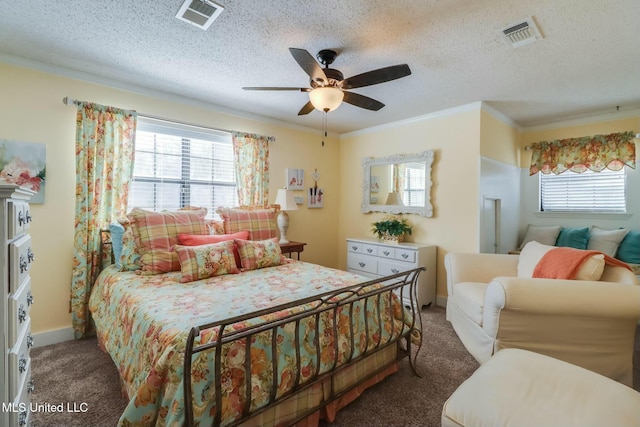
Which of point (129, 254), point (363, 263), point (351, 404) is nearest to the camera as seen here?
point (351, 404)

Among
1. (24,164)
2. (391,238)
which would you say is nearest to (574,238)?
(391,238)

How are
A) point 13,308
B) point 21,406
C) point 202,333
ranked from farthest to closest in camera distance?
point 202,333 → point 21,406 → point 13,308

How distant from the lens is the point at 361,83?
217 cm

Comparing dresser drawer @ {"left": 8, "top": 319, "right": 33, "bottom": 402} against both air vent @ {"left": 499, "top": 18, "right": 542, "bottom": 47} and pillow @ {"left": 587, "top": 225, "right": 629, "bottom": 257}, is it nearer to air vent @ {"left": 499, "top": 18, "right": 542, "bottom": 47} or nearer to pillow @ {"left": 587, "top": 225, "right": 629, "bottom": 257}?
air vent @ {"left": 499, "top": 18, "right": 542, "bottom": 47}

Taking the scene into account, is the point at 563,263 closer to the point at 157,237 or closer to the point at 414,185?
the point at 414,185

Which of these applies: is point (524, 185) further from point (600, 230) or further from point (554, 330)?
point (554, 330)

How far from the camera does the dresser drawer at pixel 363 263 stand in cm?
396

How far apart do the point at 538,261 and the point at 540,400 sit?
1688 mm

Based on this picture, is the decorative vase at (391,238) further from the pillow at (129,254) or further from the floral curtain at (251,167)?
the pillow at (129,254)

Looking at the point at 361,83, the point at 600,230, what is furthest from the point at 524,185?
the point at 361,83

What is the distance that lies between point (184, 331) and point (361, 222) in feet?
11.9

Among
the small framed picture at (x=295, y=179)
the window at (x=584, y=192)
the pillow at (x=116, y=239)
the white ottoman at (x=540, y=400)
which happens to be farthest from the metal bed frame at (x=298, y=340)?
the window at (x=584, y=192)

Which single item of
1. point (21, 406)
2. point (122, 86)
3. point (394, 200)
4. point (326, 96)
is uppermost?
point (122, 86)

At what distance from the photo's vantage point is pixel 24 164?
2457 millimetres
